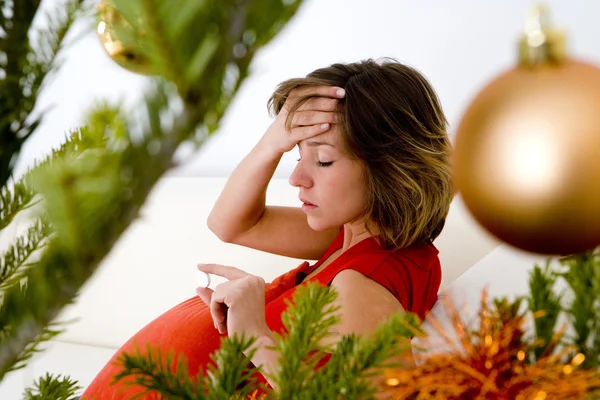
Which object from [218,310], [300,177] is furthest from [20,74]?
[300,177]

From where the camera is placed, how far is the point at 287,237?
163cm

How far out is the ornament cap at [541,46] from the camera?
1.30ft

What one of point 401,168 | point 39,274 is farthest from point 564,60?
point 401,168

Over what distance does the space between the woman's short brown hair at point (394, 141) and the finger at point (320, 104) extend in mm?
11

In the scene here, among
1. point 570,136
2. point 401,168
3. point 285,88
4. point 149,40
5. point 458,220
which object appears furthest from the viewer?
point 458,220

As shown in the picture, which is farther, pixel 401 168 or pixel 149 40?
pixel 401 168

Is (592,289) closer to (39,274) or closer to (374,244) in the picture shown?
(39,274)

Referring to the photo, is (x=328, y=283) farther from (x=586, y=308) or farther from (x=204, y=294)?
(x=586, y=308)

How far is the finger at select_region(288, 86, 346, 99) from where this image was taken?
123cm

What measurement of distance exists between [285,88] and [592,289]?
91 cm

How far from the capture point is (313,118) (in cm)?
123

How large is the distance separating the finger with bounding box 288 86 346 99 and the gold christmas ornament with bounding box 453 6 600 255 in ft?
2.67

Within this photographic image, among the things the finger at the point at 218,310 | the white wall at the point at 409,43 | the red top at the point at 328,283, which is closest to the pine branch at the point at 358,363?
the finger at the point at 218,310

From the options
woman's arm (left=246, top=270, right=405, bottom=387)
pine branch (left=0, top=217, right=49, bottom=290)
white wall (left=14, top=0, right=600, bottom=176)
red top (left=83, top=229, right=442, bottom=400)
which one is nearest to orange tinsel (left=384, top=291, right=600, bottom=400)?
pine branch (left=0, top=217, right=49, bottom=290)
